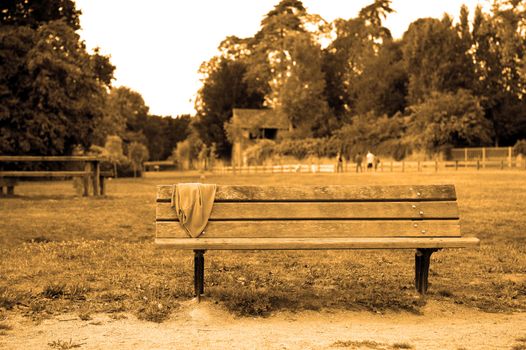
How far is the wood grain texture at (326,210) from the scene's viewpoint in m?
6.10

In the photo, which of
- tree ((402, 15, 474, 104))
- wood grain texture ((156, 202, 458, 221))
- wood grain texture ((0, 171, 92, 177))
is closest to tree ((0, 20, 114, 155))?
wood grain texture ((0, 171, 92, 177))

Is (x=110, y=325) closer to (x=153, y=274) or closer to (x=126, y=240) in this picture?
(x=153, y=274)

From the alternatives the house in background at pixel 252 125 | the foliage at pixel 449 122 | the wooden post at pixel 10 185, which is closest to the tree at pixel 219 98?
the house in background at pixel 252 125

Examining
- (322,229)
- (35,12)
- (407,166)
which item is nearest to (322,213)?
(322,229)

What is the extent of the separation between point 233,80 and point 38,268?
7274 cm

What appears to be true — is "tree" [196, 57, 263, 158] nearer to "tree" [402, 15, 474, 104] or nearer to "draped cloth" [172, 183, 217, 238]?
"tree" [402, 15, 474, 104]

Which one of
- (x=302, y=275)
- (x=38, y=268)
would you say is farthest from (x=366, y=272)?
(x=38, y=268)

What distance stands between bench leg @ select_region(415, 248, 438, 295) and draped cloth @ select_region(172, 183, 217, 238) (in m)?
2.07

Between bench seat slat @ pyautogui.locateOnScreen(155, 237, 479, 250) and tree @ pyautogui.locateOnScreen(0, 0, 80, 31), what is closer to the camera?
bench seat slat @ pyautogui.locateOnScreen(155, 237, 479, 250)

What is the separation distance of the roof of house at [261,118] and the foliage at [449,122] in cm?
2023

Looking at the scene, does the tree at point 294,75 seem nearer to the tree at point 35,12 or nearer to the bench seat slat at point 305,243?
the tree at point 35,12

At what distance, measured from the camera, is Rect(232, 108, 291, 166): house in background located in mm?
75750

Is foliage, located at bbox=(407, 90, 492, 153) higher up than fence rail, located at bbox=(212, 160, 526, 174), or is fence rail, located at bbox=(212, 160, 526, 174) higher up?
foliage, located at bbox=(407, 90, 492, 153)

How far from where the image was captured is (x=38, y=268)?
7.83 m
